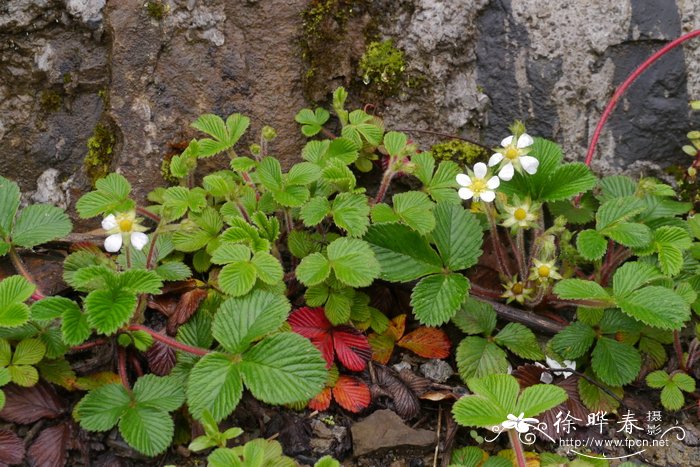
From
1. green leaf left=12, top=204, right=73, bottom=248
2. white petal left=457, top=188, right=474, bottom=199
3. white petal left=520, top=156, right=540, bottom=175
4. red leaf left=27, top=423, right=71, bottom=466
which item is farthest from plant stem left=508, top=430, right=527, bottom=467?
green leaf left=12, top=204, right=73, bottom=248

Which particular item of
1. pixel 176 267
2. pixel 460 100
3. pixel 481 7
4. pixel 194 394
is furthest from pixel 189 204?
pixel 481 7

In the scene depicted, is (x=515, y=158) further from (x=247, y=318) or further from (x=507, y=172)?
(x=247, y=318)

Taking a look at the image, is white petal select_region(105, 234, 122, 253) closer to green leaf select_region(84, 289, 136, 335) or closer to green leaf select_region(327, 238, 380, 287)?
green leaf select_region(84, 289, 136, 335)

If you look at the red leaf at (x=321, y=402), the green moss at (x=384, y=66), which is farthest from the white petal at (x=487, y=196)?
the red leaf at (x=321, y=402)

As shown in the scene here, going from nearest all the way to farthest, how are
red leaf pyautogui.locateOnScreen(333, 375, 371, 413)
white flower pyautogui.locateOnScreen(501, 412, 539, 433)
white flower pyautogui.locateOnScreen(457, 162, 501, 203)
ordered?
1. white flower pyautogui.locateOnScreen(501, 412, 539, 433)
2. red leaf pyautogui.locateOnScreen(333, 375, 371, 413)
3. white flower pyautogui.locateOnScreen(457, 162, 501, 203)

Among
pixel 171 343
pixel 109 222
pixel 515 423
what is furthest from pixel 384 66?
pixel 515 423

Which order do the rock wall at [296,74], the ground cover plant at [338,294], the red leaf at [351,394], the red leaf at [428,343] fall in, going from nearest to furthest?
1. the ground cover plant at [338,294]
2. the red leaf at [351,394]
3. the red leaf at [428,343]
4. the rock wall at [296,74]

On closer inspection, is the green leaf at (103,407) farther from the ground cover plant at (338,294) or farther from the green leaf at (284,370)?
the green leaf at (284,370)
